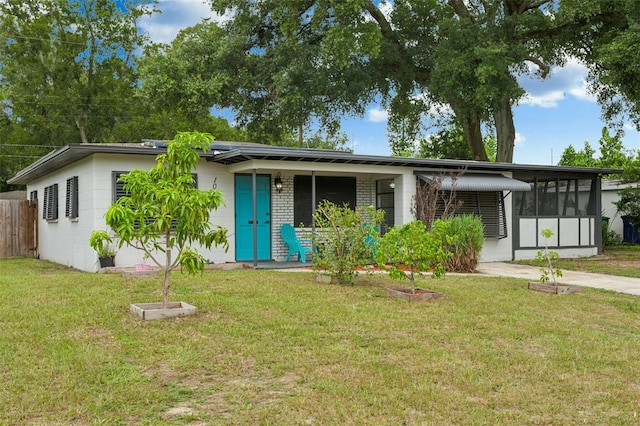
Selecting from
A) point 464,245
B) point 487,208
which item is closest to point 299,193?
point 464,245

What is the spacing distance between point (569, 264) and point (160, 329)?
1042cm

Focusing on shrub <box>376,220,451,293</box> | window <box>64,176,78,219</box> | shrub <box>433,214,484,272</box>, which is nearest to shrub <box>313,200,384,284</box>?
shrub <box>376,220,451,293</box>

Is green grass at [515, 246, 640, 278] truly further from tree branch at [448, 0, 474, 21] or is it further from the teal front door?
tree branch at [448, 0, 474, 21]

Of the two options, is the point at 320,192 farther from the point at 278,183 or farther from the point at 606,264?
the point at 606,264

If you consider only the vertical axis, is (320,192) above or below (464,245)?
above

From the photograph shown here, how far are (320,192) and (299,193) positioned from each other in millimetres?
550

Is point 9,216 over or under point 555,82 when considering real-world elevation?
under

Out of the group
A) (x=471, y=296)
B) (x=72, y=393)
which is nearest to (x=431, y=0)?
(x=471, y=296)

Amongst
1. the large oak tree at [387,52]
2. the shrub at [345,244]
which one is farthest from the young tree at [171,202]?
the large oak tree at [387,52]

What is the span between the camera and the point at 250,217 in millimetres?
12266

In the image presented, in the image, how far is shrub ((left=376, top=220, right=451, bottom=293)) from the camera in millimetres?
7262

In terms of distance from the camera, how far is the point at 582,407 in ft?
11.5

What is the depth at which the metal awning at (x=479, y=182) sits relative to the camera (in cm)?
1262

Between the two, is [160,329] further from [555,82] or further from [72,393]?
[555,82]
